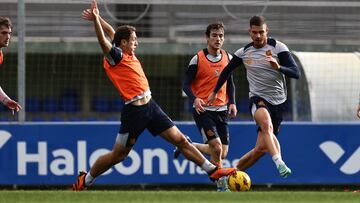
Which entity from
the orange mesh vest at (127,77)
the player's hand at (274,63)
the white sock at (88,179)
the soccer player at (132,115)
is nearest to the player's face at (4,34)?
the soccer player at (132,115)

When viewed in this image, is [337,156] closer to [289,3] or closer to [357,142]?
[357,142]

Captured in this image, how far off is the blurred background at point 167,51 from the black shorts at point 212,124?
2765mm

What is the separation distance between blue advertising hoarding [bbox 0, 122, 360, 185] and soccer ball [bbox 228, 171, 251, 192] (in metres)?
3.33

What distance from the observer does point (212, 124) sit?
1339 centimetres

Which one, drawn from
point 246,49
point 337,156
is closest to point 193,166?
point 337,156

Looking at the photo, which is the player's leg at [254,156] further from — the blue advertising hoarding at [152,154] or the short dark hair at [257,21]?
the blue advertising hoarding at [152,154]

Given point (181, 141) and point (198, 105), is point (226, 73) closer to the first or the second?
point (198, 105)

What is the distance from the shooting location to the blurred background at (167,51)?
1616 cm

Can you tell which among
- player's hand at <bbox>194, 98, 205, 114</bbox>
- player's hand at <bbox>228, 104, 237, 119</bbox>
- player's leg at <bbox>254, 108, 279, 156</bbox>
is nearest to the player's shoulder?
player's leg at <bbox>254, 108, 279, 156</bbox>

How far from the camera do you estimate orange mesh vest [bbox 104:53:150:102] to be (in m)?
12.1

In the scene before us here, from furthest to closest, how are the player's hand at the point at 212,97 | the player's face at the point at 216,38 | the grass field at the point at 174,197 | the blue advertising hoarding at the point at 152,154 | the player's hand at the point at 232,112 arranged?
the blue advertising hoarding at the point at 152,154, the player's face at the point at 216,38, the player's hand at the point at 232,112, the player's hand at the point at 212,97, the grass field at the point at 174,197

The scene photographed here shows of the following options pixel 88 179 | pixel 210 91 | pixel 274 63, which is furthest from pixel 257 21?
pixel 88 179

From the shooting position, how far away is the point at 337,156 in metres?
15.5

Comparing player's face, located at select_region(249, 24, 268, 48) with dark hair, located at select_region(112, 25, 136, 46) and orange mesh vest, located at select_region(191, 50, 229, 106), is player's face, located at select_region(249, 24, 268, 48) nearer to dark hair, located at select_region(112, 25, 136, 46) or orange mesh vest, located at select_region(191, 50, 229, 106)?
orange mesh vest, located at select_region(191, 50, 229, 106)
